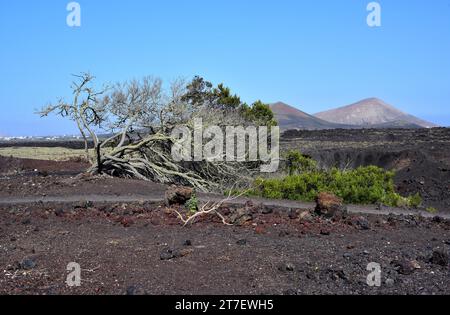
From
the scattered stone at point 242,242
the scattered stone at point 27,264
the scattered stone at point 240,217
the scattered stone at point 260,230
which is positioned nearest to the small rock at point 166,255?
the scattered stone at point 242,242

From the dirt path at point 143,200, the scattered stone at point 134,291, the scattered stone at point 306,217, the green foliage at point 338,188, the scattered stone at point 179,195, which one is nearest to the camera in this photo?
the scattered stone at point 134,291

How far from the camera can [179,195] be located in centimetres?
1246

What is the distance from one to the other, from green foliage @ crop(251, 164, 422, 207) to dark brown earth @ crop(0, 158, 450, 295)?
4.37m

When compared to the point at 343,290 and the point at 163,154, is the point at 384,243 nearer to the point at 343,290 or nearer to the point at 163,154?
the point at 343,290

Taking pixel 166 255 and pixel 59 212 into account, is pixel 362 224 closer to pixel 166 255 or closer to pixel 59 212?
pixel 166 255

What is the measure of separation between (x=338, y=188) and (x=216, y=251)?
9935 millimetres

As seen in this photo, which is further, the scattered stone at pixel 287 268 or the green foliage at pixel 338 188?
the green foliage at pixel 338 188

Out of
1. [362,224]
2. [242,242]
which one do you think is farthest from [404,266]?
[362,224]

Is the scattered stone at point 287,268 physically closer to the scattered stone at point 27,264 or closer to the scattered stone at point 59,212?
the scattered stone at point 27,264

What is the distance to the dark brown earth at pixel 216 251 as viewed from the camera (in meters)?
Result: 6.54

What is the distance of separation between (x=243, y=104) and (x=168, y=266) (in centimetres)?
2172

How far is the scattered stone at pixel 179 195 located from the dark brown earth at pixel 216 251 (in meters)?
0.40

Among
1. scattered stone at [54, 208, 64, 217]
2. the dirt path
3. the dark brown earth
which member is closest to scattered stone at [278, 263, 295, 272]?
the dark brown earth

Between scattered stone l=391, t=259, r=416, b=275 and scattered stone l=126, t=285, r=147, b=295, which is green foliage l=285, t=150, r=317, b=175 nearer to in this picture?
scattered stone l=391, t=259, r=416, b=275
